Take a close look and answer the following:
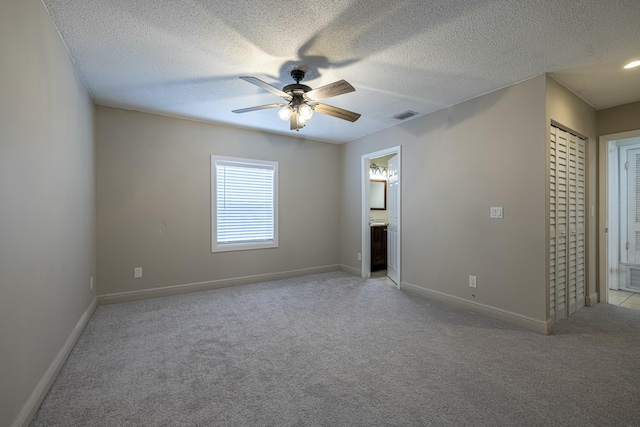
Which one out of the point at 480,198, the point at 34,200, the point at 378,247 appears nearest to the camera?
the point at 34,200

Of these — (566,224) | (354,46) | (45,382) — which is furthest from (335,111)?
(45,382)

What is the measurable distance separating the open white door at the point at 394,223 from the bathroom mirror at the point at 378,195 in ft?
3.82

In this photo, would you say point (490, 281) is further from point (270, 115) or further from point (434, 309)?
point (270, 115)

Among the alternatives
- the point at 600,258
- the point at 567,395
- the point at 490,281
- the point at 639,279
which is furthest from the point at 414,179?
the point at 639,279

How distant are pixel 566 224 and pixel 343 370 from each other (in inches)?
114

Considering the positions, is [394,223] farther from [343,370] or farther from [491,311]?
[343,370]

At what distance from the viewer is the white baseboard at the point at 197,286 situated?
11.9 feet

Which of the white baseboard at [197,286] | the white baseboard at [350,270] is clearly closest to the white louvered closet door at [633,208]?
the white baseboard at [350,270]

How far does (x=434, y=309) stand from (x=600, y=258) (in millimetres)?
2305

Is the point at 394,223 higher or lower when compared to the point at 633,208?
lower

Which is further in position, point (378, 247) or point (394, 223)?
point (378, 247)

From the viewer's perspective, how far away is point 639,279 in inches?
165

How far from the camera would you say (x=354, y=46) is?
2309 millimetres

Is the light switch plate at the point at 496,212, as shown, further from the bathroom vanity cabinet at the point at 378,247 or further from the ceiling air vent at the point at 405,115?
the bathroom vanity cabinet at the point at 378,247
